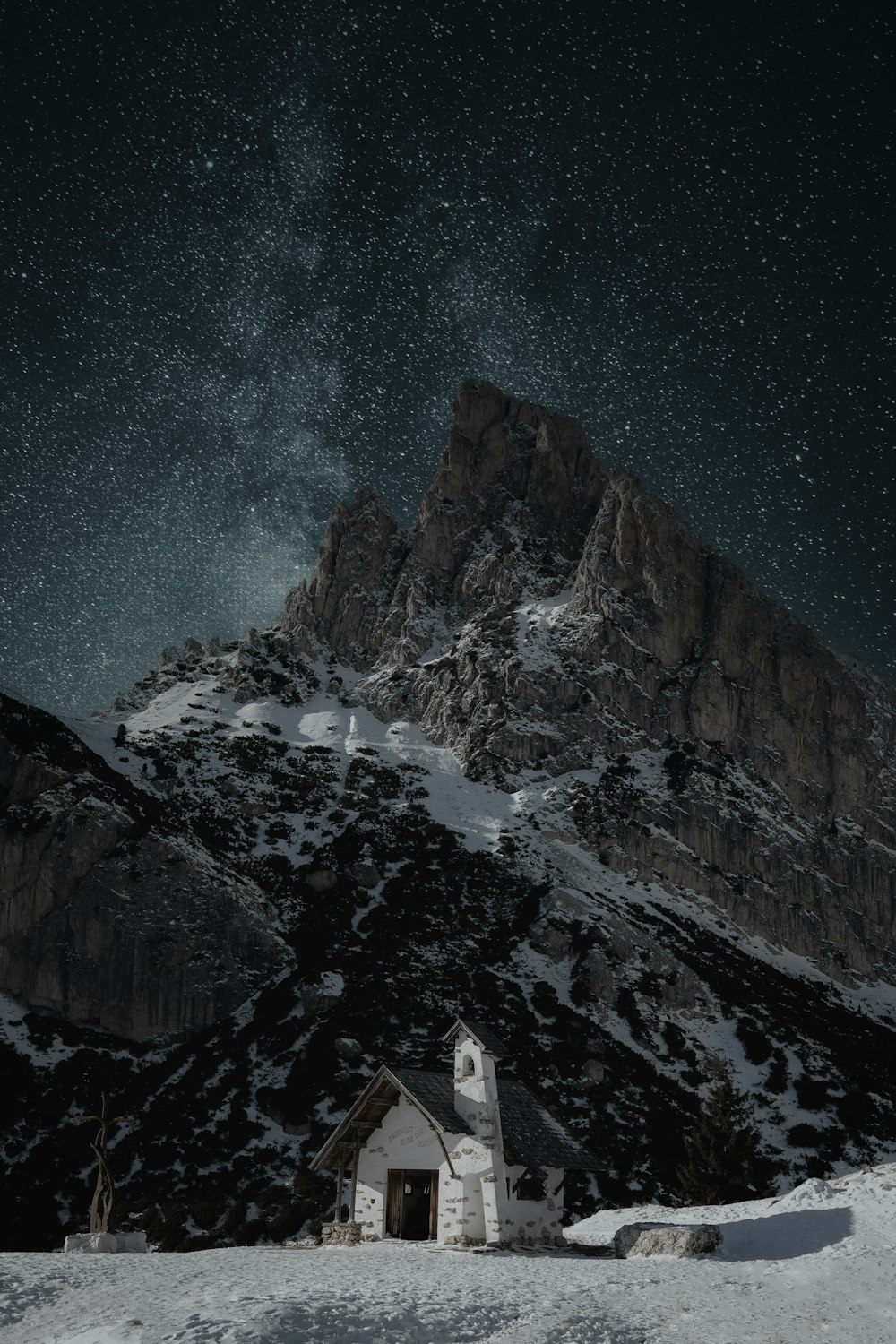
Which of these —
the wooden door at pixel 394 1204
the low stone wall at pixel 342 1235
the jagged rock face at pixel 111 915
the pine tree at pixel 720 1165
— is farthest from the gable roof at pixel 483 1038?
the jagged rock face at pixel 111 915

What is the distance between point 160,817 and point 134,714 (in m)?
46.0

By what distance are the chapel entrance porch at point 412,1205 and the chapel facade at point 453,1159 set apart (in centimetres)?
3

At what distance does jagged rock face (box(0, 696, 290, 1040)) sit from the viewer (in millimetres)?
83062

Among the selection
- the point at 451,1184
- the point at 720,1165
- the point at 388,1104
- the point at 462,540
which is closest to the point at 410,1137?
the point at 388,1104

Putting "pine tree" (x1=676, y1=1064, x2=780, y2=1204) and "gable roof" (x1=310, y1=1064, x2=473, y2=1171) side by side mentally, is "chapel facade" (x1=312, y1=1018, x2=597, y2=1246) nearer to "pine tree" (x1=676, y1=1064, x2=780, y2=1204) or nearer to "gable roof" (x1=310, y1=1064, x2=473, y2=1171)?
"gable roof" (x1=310, y1=1064, x2=473, y2=1171)

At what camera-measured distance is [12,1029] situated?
258 feet

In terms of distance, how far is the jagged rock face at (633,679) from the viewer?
420 feet

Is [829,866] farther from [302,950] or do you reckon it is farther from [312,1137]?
[312,1137]

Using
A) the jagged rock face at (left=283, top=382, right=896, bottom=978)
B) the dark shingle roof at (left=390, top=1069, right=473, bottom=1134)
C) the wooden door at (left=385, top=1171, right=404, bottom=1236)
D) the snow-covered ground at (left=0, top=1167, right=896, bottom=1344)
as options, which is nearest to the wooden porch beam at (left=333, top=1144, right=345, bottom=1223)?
the wooden door at (left=385, top=1171, right=404, bottom=1236)

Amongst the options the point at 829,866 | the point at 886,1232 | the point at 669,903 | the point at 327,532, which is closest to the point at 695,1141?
the point at 886,1232

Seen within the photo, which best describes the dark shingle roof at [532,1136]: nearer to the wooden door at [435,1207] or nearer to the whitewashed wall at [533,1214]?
the whitewashed wall at [533,1214]

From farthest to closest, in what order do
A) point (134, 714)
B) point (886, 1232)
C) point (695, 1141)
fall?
point (134, 714) < point (695, 1141) < point (886, 1232)

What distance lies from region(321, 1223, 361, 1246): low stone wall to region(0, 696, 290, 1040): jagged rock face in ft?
172

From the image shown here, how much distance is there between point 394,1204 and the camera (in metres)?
33.8
